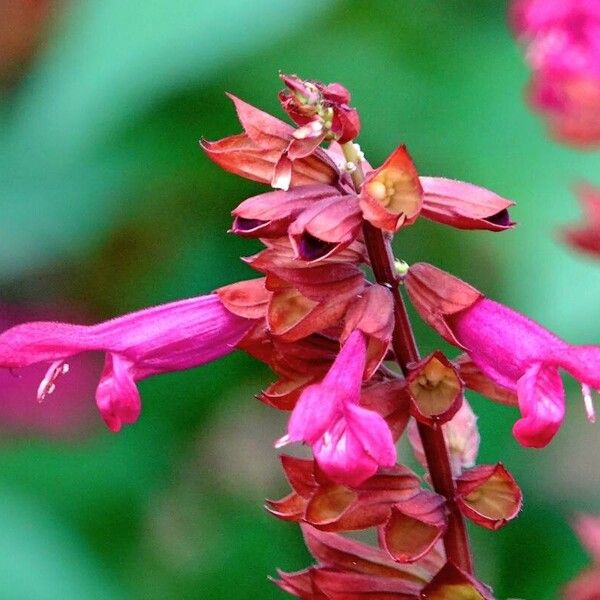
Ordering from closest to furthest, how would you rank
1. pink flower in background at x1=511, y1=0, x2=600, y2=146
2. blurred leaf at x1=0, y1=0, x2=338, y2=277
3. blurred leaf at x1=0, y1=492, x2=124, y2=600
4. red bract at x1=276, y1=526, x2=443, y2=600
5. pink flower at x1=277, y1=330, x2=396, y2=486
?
pink flower at x1=277, y1=330, x2=396, y2=486, red bract at x1=276, y1=526, x2=443, y2=600, pink flower in background at x1=511, y1=0, x2=600, y2=146, blurred leaf at x1=0, y1=492, x2=124, y2=600, blurred leaf at x1=0, y1=0, x2=338, y2=277

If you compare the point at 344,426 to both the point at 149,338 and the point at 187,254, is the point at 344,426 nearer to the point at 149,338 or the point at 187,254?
the point at 149,338

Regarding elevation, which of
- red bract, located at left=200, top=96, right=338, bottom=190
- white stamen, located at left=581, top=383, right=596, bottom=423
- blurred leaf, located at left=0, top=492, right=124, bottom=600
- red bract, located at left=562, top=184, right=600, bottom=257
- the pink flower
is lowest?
blurred leaf, located at left=0, top=492, right=124, bottom=600

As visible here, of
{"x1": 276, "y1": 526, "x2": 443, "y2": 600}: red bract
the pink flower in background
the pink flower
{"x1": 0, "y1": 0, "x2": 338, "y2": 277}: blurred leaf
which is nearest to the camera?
the pink flower

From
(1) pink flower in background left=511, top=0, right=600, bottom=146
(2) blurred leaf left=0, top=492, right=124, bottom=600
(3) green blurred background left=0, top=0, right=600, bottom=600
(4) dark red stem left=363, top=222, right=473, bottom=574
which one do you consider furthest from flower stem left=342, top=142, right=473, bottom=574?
(2) blurred leaf left=0, top=492, right=124, bottom=600

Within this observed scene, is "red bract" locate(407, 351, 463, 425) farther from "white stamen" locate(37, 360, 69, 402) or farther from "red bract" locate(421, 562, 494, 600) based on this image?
"white stamen" locate(37, 360, 69, 402)

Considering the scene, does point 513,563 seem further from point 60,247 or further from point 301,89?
point 301,89

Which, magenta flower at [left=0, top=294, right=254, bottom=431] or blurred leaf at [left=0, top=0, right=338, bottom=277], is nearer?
magenta flower at [left=0, top=294, right=254, bottom=431]

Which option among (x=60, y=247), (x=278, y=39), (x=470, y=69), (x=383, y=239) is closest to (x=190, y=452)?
(x=60, y=247)
